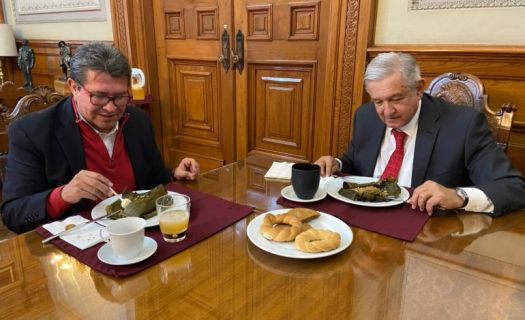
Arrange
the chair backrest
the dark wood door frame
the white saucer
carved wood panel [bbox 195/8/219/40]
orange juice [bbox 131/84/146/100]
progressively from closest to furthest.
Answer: the white saucer, the chair backrest, the dark wood door frame, carved wood panel [bbox 195/8/219/40], orange juice [bbox 131/84/146/100]

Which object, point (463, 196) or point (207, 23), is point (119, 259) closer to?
point (463, 196)

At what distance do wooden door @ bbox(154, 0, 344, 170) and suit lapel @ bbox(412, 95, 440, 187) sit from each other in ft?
3.68

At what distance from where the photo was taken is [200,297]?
0.72m

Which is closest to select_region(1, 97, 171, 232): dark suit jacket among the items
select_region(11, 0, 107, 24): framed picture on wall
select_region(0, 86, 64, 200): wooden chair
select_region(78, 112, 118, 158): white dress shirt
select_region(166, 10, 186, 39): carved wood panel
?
select_region(78, 112, 118, 158): white dress shirt

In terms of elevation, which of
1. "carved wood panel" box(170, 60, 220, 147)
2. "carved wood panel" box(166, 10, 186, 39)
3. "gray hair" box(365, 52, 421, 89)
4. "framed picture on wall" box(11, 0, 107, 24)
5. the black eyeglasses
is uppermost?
"framed picture on wall" box(11, 0, 107, 24)

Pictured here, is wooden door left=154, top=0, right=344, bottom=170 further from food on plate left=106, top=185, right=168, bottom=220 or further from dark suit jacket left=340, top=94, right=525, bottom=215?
food on plate left=106, top=185, right=168, bottom=220

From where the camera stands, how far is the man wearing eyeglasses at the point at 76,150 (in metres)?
1.10

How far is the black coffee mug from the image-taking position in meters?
1.11

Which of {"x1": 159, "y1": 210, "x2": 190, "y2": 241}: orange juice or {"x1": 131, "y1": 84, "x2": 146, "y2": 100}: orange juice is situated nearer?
{"x1": 159, "y1": 210, "x2": 190, "y2": 241}: orange juice

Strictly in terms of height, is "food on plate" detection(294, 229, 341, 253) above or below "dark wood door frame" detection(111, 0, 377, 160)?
below

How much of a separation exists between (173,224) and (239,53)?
7.31 feet

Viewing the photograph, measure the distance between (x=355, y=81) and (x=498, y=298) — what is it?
184cm

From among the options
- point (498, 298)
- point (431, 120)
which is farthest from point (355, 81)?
point (498, 298)

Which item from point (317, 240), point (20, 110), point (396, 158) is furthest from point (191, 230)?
point (20, 110)
